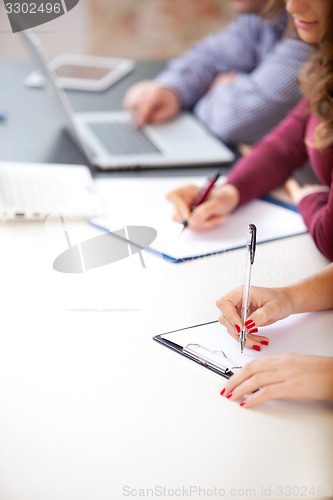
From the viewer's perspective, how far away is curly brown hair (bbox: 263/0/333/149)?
1.21 meters

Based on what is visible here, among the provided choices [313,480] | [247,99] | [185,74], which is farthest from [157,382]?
[185,74]

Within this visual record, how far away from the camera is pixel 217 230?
1.27 meters

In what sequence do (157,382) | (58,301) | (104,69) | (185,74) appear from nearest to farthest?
(157,382) → (58,301) → (185,74) → (104,69)

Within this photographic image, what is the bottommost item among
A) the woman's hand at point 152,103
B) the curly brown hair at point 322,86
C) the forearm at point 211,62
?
the woman's hand at point 152,103

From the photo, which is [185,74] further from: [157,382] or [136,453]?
[136,453]

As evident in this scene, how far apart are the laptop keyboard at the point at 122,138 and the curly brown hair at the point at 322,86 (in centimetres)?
46

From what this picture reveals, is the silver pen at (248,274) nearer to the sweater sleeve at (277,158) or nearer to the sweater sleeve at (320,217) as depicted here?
the sweater sleeve at (320,217)

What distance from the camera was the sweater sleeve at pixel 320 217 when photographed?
117 cm

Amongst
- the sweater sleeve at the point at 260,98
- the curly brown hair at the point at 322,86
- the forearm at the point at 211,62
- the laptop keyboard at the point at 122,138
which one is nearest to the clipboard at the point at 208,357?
the curly brown hair at the point at 322,86

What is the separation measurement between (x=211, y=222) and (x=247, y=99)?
0.56 metres

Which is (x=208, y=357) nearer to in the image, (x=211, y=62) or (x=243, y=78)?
(x=243, y=78)

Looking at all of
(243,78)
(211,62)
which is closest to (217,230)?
(243,78)

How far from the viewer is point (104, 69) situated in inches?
85.5

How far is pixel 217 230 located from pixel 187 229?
61 mm
